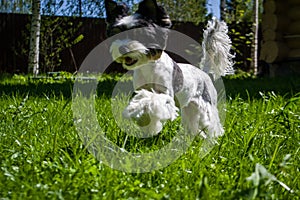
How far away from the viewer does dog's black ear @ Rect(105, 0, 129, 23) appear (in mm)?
2533

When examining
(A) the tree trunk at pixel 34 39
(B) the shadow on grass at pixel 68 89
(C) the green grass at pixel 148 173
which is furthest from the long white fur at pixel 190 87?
(A) the tree trunk at pixel 34 39

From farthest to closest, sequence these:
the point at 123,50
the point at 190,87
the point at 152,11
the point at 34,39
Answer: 1. the point at 34,39
2. the point at 190,87
3. the point at 152,11
4. the point at 123,50

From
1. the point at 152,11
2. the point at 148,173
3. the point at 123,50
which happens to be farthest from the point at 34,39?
the point at 148,173

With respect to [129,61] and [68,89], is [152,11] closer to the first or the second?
[129,61]

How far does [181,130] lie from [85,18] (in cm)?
1133

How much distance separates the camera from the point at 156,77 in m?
2.54

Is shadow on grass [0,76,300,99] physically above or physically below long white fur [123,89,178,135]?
below

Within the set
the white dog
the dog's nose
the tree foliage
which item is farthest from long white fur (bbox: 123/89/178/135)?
the tree foliage

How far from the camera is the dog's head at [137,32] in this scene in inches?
92.9

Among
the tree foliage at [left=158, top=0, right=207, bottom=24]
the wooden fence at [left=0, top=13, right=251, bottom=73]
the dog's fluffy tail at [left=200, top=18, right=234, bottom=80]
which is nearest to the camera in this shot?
the dog's fluffy tail at [left=200, top=18, right=234, bottom=80]

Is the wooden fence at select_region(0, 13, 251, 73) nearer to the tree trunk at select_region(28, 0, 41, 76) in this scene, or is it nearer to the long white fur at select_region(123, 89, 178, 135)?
the tree trunk at select_region(28, 0, 41, 76)

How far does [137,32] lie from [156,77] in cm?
28

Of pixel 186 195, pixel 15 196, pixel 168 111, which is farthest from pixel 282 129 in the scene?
pixel 15 196

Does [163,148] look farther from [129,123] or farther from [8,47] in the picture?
[8,47]
